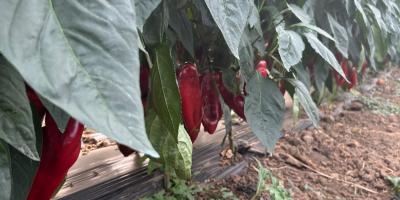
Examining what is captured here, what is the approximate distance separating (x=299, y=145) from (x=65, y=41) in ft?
5.50

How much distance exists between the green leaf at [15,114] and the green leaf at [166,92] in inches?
8.0

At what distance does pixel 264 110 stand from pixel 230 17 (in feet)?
1.42

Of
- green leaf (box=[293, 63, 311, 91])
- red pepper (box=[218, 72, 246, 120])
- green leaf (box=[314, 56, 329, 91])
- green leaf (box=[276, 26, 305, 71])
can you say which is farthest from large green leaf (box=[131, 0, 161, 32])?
green leaf (box=[314, 56, 329, 91])

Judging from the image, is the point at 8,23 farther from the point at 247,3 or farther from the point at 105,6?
the point at 247,3

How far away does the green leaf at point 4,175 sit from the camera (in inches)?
14.0

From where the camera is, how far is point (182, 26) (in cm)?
76

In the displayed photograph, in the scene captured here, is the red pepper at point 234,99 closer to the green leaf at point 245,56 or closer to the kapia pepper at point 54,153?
the green leaf at point 245,56

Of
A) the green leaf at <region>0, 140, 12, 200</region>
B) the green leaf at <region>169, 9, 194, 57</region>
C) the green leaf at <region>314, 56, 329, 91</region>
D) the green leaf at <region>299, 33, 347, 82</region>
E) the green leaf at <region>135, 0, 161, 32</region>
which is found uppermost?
the green leaf at <region>135, 0, 161, 32</region>

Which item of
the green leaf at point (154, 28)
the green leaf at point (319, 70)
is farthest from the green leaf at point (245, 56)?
the green leaf at point (319, 70)

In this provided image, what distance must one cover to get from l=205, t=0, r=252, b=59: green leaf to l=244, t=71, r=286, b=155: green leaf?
14.4 inches

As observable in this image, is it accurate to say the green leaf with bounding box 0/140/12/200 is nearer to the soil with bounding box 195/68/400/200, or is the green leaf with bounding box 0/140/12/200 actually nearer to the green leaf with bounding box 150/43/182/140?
the green leaf with bounding box 150/43/182/140

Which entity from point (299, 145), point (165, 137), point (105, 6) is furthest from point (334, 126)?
point (105, 6)

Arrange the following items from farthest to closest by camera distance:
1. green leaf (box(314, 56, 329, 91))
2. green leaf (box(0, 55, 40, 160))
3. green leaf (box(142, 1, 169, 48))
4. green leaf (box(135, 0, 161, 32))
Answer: green leaf (box(314, 56, 329, 91)), green leaf (box(142, 1, 169, 48)), green leaf (box(135, 0, 161, 32)), green leaf (box(0, 55, 40, 160))

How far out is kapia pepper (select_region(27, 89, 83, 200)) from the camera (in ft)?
1.72
